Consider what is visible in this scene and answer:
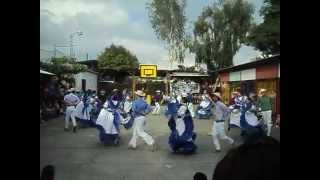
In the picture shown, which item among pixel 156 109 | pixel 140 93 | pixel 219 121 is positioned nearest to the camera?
pixel 140 93

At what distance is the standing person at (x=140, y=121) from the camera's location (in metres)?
1.83

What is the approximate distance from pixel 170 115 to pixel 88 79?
67 cm

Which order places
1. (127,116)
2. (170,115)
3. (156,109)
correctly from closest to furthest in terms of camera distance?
(156,109)
(170,115)
(127,116)

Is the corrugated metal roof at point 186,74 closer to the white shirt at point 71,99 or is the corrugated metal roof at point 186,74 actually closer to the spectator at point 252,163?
the white shirt at point 71,99

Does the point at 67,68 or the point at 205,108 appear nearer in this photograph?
the point at 67,68

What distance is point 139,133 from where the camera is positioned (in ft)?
6.77

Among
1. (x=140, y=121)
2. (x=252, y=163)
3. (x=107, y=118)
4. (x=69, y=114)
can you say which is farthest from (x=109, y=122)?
(x=252, y=163)

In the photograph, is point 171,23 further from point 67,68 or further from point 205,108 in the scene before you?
point 205,108

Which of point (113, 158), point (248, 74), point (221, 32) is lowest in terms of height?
point (113, 158)

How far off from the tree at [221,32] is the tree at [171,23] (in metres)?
0.04

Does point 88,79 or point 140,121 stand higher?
point 88,79
